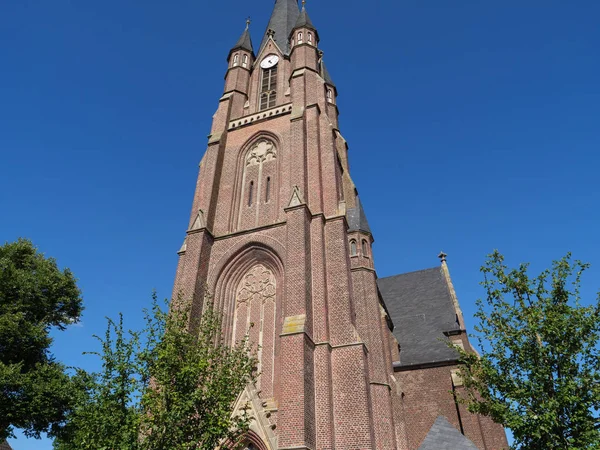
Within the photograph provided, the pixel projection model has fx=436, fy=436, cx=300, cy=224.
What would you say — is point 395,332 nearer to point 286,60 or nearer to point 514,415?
point 514,415

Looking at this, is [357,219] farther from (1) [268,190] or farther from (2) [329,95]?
(2) [329,95]

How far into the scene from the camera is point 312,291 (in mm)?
15875

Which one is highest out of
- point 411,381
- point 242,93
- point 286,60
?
point 286,60

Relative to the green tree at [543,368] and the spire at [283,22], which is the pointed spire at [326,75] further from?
the green tree at [543,368]

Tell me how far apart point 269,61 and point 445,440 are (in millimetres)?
23411

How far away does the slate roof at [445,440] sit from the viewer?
1488 cm

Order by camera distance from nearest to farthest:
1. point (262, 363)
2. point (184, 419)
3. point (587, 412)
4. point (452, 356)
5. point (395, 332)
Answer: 1. point (184, 419)
2. point (587, 412)
3. point (262, 363)
4. point (452, 356)
5. point (395, 332)

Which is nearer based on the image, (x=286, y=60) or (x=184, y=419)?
(x=184, y=419)

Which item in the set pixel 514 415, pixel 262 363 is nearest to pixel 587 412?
pixel 514 415

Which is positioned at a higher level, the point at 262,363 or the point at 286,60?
the point at 286,60

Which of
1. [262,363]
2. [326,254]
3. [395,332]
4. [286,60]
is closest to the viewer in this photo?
[262,363]

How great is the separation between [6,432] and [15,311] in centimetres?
458

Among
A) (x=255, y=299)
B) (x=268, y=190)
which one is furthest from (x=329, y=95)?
(x=255, y=299)

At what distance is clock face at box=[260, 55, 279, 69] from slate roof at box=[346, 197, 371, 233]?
11204mm
